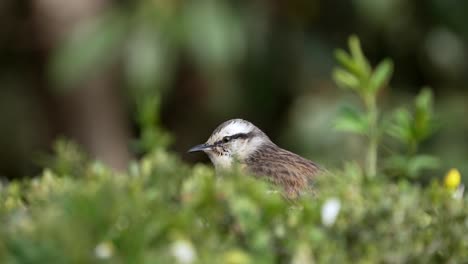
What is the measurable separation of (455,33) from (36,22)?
535 centimetres

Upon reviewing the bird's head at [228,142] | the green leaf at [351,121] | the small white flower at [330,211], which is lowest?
the small white flower at [330,211]

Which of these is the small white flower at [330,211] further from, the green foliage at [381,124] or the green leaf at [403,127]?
the green leaf at [403,127]

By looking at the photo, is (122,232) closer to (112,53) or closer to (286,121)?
(112,53)

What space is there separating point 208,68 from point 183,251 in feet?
22.1

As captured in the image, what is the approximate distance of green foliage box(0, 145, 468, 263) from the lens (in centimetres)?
227

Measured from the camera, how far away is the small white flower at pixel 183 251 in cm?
234

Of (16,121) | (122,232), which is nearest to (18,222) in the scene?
(122,232)

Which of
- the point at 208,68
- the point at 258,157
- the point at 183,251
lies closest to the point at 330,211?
the point at 183,251

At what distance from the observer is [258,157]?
581 centimetres

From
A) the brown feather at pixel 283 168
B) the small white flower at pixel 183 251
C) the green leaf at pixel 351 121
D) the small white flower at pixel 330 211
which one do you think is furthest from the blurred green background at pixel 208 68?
the small white flower at pixel 183 251

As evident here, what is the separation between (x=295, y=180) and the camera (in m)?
4.93

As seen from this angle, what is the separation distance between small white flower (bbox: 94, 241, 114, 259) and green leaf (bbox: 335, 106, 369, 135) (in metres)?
1.65

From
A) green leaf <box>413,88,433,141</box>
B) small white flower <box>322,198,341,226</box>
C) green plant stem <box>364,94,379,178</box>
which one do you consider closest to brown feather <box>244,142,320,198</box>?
green plant stem <box>364,94,379,178</box>

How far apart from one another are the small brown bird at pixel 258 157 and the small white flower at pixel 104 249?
7.42 ft
